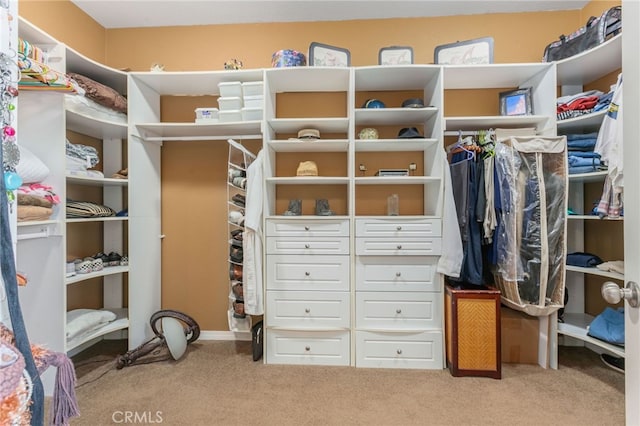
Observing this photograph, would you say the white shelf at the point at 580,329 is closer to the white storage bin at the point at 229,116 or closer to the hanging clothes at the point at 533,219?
the hanging clothes at the point at 533,219

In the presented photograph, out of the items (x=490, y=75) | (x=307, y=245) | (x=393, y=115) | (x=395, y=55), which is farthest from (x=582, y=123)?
(x=307, y=245)

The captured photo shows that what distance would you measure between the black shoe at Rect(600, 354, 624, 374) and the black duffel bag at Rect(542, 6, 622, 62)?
228 cm

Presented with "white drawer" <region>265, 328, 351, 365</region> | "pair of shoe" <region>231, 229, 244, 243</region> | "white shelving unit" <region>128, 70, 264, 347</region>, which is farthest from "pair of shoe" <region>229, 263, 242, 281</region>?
"white shelving unit" <region>128, 70, 264, 347</region>

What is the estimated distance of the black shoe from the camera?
6.91 feet

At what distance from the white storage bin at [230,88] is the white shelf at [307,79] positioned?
25cm

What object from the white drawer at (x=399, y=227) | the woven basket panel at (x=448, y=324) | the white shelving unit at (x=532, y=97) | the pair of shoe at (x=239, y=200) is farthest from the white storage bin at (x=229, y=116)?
the woven basket panel at (x=448, y=324)

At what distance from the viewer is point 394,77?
A: 7.76 feet

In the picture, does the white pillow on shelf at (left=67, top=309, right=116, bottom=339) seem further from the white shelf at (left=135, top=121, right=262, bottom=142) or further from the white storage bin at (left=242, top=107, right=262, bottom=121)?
the white storage bin at (left=242, top=107, right=262, bottom=121)

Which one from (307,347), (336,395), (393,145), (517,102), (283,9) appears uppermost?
(283,9)

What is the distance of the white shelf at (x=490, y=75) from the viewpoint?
222 cm

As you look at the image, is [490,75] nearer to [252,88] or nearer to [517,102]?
[517,102]

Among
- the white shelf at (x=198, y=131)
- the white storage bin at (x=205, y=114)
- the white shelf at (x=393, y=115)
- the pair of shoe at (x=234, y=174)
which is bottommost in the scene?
the pair of shoe at (x=234, y=174)

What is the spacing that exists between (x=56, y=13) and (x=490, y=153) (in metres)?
3.44

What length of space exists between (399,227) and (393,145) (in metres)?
0.66
